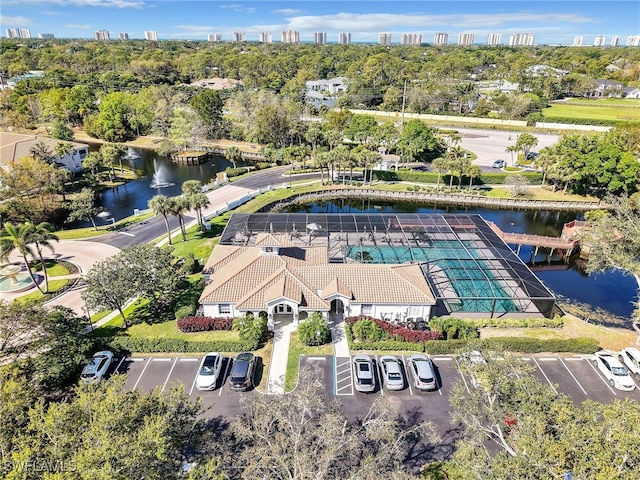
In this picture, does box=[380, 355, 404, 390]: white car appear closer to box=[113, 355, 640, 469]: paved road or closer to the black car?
box=[113, 355, 640, 469]: paved road

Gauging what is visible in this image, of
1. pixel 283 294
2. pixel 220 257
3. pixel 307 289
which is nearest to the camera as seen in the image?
pixel 283 294

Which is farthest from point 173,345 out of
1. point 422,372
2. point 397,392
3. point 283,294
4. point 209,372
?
point 422,372

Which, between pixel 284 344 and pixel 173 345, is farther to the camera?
pixel 284 344

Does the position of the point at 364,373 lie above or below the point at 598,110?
below

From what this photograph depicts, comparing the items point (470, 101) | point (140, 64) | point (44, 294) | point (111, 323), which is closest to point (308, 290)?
point (111, 323)

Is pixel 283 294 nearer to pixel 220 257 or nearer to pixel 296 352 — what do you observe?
pixel 296 352

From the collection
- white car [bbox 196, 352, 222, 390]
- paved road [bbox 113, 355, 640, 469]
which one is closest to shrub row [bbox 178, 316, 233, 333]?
paved road [bbox 113, 355, 640, 469]
